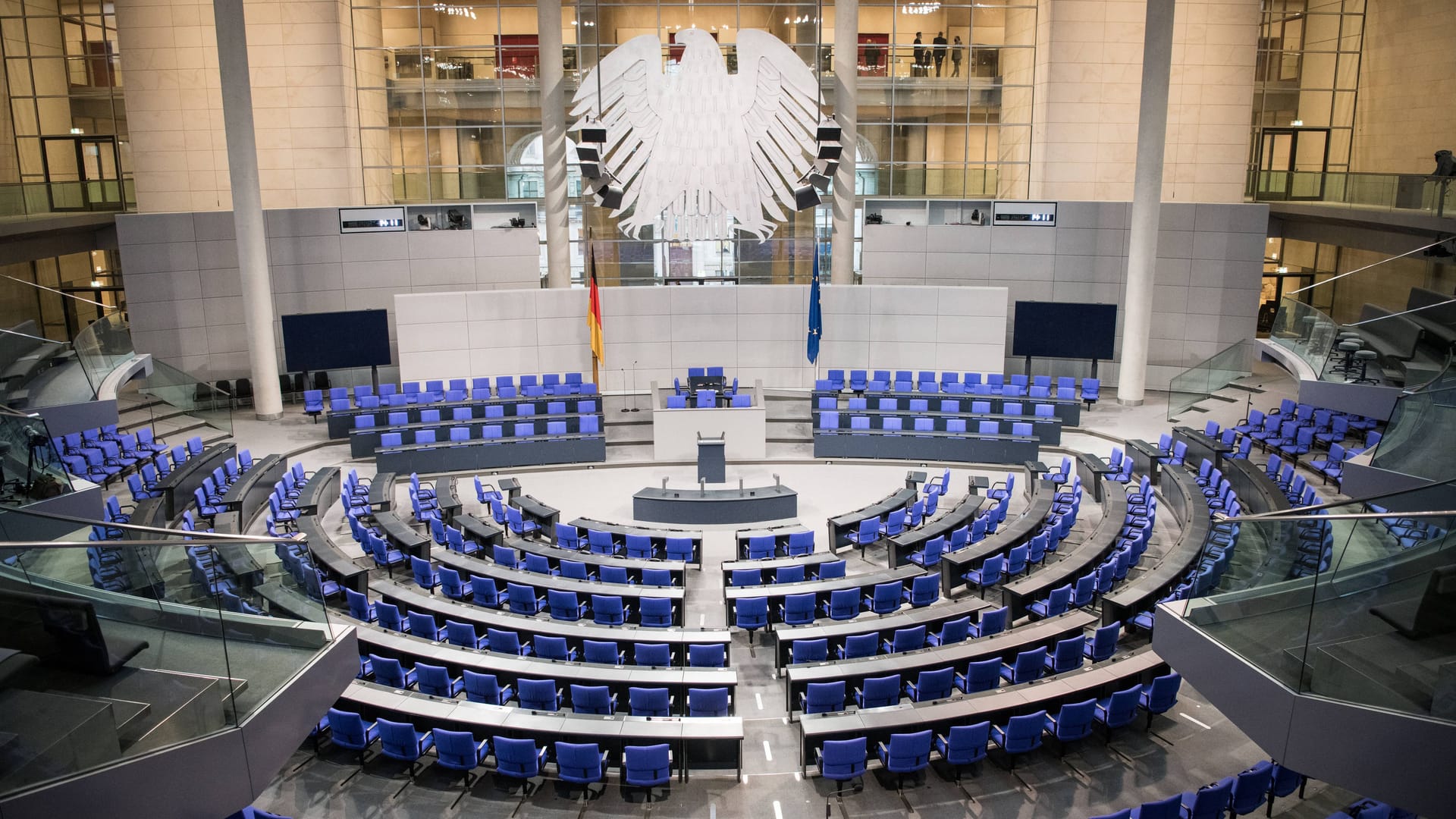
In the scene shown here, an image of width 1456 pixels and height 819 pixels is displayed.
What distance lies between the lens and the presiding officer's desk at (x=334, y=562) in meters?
13.3

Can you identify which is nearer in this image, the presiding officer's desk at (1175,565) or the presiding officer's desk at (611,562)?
the presiding officer's desk at (1175,565)

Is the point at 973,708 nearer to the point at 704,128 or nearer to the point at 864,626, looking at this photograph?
the point at 864,626

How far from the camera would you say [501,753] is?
9500 millimetres

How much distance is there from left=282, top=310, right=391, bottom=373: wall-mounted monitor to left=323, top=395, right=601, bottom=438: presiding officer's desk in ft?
8.05

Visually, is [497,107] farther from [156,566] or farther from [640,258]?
[156,566]

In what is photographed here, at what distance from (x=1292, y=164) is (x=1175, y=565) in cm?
2134

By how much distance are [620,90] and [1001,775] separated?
1872 cm

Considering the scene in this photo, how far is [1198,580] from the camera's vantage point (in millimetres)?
8539

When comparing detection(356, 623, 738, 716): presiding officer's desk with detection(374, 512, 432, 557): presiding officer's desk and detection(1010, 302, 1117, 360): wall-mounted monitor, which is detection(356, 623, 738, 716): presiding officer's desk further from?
detection(1010, 302, 1117, 360): wall-mounted monitor

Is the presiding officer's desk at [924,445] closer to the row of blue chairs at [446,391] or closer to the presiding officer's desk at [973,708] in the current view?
the row of blue chairs at [446,391]

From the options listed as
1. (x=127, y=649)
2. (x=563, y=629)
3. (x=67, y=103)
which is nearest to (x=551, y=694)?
(x=563, y=629)

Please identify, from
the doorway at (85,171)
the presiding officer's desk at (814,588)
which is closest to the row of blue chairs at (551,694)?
the presiding officer's desk at (814,588)

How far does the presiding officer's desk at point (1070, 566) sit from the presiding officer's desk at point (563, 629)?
3.81 metres

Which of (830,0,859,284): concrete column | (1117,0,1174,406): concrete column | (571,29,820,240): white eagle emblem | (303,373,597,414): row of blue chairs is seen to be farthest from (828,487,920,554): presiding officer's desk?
(1117,0,1174,406): concrete column
